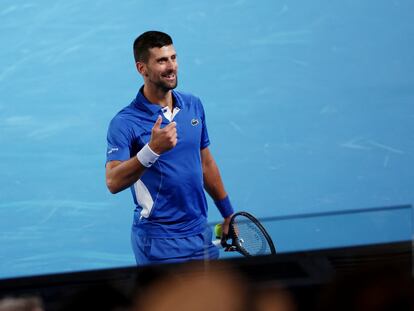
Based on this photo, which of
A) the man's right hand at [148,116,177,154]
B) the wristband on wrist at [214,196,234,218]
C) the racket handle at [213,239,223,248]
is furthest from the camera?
the wristband on wrist at [214,196,234,218]

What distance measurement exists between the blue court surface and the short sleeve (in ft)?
9.15

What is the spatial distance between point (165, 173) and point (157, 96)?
366mm

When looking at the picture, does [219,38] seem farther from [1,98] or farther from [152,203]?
[152,203]

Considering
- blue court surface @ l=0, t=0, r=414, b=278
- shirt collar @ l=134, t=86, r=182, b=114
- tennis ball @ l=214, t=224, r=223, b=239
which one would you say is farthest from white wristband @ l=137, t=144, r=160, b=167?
blue court surface @ l=0, t=0, r=414, b=278

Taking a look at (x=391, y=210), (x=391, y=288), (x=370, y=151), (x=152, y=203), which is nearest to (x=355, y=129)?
(x=370, y=151)

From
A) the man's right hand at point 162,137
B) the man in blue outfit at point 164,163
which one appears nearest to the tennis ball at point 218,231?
the man's right hand at point 162,137

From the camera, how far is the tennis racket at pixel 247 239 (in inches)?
109

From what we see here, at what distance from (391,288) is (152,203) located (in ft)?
10.4

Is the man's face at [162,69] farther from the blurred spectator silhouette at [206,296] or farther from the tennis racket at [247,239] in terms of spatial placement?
the blurred spectator silhouette at [206,296]

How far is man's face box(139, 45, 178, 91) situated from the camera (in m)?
4.54

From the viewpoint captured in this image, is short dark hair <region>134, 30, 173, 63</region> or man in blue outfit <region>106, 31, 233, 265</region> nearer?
man in blue outfit <region>106, 31, 233, 265</region>

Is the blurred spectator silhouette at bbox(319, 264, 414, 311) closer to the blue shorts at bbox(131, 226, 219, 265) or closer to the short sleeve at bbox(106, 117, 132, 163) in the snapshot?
the short sleeve at bbox(106, 117, 132, 163)

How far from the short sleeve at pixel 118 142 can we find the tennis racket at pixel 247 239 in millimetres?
826

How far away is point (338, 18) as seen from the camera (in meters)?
7.51
